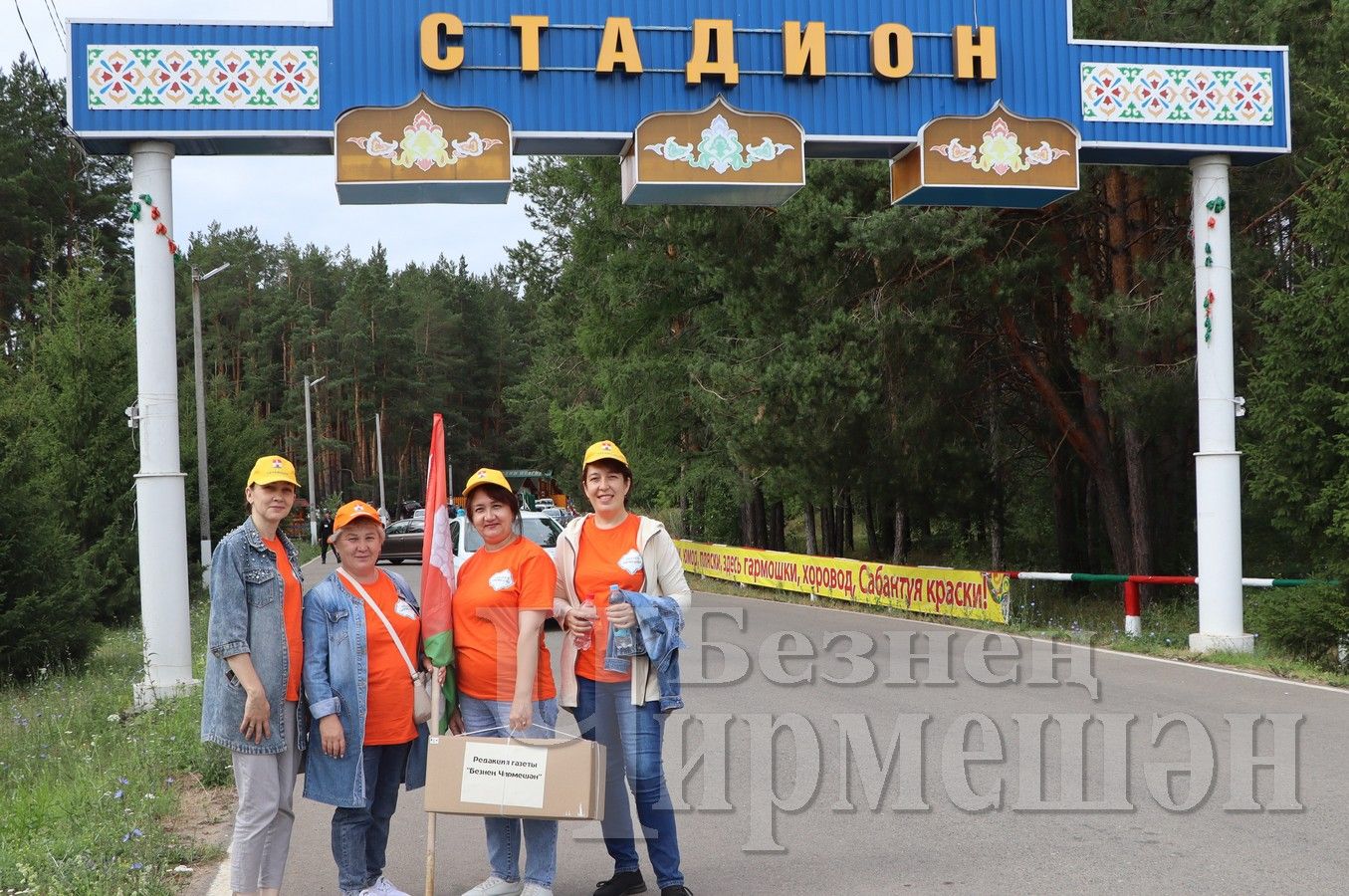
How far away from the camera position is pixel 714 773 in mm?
8875

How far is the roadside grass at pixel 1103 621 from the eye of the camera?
46.2ft

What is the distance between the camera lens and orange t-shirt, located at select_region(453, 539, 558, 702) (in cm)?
581

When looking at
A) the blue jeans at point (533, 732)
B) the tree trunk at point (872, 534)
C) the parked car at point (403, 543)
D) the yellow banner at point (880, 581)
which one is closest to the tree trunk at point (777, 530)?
the tree trunk at point (872, 534)

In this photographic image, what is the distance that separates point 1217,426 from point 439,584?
11.8 meters

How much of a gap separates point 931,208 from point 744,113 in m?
6.97

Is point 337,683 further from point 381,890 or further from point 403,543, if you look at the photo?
point 403,543

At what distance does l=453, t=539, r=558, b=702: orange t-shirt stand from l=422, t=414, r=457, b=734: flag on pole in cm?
7

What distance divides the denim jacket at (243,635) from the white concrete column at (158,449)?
7.34m

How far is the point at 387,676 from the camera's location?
5.80 m

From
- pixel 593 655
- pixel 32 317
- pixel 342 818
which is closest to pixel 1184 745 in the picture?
pixel 593 655

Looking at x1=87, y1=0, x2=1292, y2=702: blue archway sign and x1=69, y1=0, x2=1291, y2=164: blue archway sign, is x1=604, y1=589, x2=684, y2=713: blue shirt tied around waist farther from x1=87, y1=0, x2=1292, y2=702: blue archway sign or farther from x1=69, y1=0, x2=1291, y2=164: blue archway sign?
x1=69, y1=0, x2=1291, y2=164: blue archway sign

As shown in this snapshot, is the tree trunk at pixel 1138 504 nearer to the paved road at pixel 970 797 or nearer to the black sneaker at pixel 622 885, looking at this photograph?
the paved road at pixel 970 797

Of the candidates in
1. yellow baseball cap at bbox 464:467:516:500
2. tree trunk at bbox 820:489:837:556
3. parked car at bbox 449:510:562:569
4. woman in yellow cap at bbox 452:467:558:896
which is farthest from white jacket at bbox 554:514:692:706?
tree trunk at bbox 820:489:837:556

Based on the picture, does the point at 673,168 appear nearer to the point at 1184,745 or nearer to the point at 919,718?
the point at 919,718
